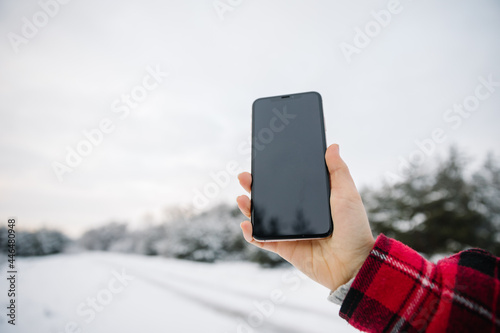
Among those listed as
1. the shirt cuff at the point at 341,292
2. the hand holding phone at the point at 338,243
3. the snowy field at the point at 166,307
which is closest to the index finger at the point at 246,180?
the hand holding phone at the point at 338,243

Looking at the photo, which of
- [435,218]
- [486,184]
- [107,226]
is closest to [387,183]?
[435,218]

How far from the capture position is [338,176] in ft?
5.57

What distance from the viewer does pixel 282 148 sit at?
Result: 1930mm

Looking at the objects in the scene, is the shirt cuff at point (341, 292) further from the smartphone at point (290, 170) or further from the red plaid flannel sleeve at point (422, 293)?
the smartphone at point (290, 170)

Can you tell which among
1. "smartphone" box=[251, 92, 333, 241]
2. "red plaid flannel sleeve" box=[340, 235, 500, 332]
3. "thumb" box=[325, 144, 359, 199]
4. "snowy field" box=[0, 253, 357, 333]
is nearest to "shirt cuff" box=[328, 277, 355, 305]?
"red plaid flannel sleeve" box=[340, 235, 500, 332]

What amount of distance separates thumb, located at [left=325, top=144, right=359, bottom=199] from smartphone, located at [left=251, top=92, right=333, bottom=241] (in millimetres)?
45

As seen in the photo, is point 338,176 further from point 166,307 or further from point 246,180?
point 166,307

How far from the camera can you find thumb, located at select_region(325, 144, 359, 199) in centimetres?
164

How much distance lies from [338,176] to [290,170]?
0.36m

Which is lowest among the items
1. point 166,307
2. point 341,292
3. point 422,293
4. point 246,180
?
point 166,307

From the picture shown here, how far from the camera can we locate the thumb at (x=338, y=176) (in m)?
1.64

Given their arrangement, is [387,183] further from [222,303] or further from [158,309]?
[158,309]

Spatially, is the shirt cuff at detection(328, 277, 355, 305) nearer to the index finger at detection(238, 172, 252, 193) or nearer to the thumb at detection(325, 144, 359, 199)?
the thumb at detection(325, 144, 359, 199)

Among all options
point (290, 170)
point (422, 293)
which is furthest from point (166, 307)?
point (422, 293)
